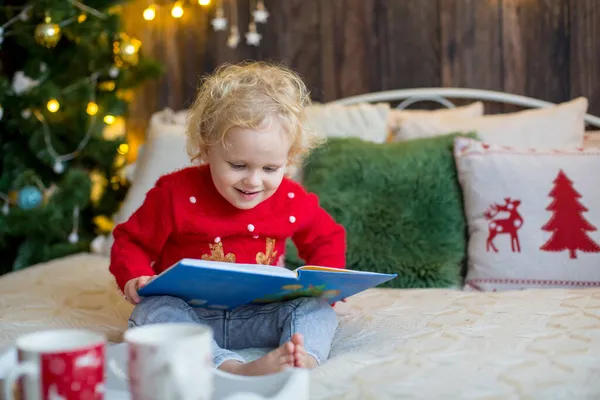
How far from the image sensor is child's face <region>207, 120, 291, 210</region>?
132 cm

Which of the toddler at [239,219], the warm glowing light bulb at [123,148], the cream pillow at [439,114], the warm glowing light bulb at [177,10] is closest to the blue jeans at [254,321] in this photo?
the toddler at [239,219]

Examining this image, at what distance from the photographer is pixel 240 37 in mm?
2658

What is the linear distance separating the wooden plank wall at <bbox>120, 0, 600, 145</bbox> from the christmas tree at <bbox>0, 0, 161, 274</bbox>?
18 cm

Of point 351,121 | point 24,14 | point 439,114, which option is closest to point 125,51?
point 24,14

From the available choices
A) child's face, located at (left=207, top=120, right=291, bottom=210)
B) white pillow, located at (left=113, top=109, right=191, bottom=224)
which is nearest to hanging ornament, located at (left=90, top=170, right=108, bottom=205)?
white pillow, located at (left=113, top=109, right=191, bottom=224)

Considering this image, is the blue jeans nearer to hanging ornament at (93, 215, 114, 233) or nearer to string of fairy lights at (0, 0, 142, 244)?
string of fairy lights at (0, 0, 142, 244)

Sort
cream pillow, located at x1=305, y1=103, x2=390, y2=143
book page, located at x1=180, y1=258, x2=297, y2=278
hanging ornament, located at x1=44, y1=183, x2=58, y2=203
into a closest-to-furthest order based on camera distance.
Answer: book page, located at x1=180, y1=258, x2=297, y2=278 < cream pillow, located at x1=305, y1=103, x2=390, y2=143 < hanging ornament, located at x1=44, y1=183, x2=58, y2=203

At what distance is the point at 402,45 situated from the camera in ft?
8.20

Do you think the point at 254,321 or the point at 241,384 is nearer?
the point at 241,384

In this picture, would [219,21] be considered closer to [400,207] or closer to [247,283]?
[400,207]

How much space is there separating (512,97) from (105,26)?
141 centimetres

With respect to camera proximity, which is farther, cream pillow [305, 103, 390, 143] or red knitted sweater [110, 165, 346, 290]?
cream pillow [305, 103, 390, 143]

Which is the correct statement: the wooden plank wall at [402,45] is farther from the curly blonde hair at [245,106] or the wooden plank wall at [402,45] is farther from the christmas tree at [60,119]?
the curly blonde hair at [245,106]

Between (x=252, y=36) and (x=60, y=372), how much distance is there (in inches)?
79.6
